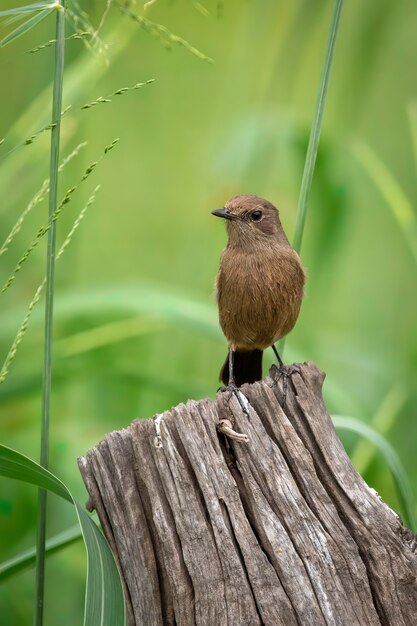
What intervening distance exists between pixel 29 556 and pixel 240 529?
26.1 inches

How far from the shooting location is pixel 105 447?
8.84 ft

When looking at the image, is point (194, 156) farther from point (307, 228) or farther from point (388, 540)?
point (388, 540)

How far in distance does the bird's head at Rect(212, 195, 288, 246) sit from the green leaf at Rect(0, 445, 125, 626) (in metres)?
1.67

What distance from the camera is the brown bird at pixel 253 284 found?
375 centimetres

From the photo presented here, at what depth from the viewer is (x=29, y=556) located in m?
2.91

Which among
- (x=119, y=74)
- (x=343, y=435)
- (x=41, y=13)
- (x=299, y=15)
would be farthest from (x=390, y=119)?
(x=41, y=13)

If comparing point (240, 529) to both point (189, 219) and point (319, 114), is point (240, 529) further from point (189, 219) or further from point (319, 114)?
point (189, 219)

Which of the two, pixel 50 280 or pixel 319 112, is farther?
pixel 319 112

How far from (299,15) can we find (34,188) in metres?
1.56

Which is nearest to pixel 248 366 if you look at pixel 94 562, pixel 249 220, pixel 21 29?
pixel 249 220

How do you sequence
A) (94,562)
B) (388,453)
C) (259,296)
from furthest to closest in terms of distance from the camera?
(259,296) → (388,453) → (94,562)

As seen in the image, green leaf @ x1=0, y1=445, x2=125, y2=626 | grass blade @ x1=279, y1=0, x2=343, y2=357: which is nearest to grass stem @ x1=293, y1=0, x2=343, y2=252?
grass blade @ x1=279, y1=0, x2=343, y2=357

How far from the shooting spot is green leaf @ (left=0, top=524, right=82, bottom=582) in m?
2.91

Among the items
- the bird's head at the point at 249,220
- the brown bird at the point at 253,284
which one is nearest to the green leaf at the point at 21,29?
the brown bird at the point at 253,284
